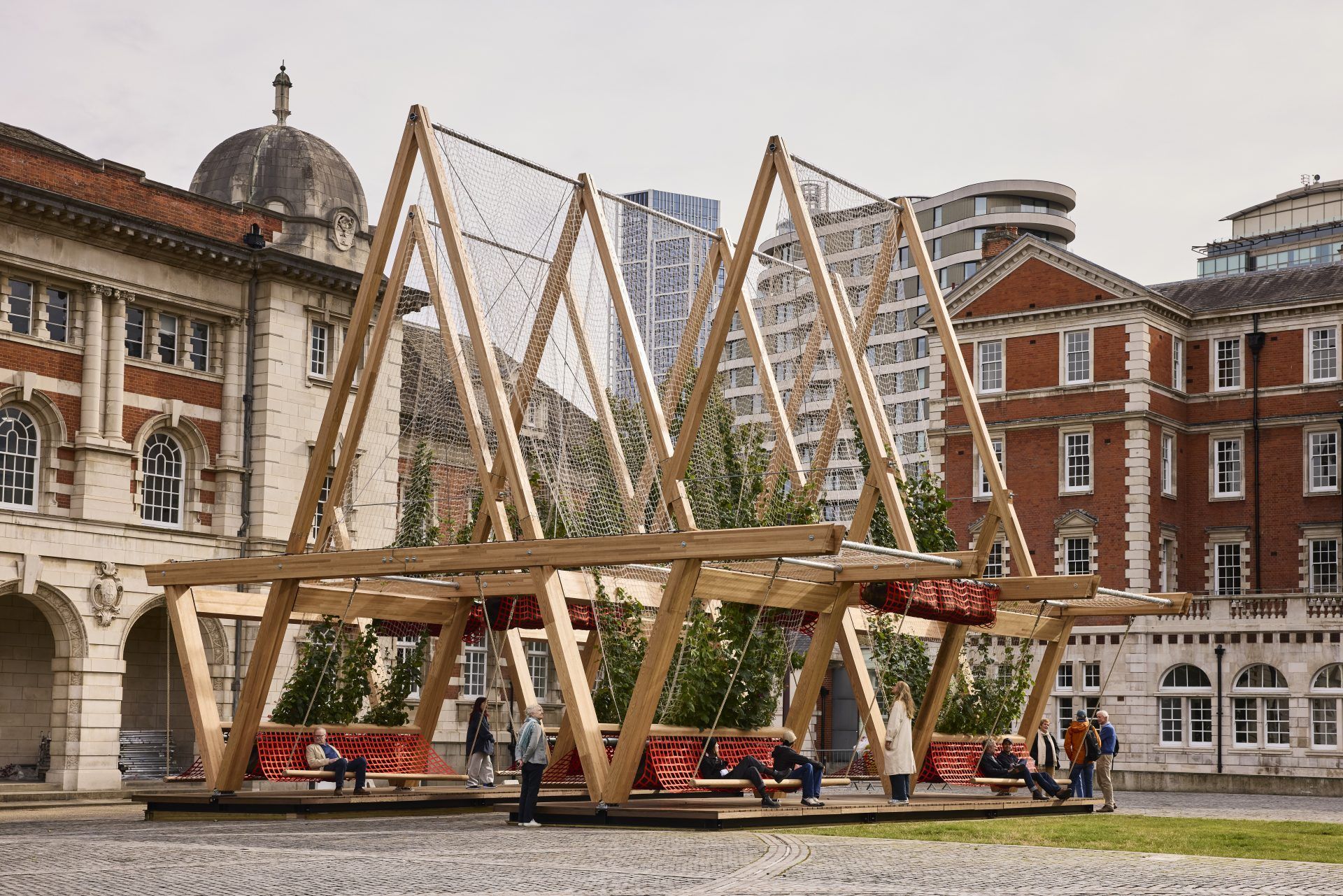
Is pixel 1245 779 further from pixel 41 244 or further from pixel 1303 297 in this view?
pixel 41 244

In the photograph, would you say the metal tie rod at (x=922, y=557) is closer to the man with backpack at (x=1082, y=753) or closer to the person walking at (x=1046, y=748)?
the man with backpack at (x=1082, y=753)

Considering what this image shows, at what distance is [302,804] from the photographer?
22.1m

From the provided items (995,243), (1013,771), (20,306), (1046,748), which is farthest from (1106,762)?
(995,243)

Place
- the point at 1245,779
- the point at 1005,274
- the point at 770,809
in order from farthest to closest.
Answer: the point at 1005,274, the point at 1245,779, the point at 770,809

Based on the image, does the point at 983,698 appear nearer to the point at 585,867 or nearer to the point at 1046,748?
the point at 1046,748

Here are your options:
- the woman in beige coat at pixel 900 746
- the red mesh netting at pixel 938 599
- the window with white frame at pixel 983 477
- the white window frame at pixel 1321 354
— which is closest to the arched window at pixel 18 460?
the red mesh netting at pixel 938 599

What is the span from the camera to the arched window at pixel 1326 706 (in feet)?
169

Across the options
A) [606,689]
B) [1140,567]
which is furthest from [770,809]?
[1140,567]

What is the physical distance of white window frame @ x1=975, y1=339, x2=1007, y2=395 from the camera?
6009 centimetres

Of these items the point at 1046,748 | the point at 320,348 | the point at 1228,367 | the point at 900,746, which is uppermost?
the point at 1228,367

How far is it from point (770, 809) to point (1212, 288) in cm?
4579

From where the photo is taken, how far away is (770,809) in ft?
66.0

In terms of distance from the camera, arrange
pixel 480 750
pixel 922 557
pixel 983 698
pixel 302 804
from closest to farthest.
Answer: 1. pixel 922 557
2. pixel 302 804
3. pixel 983 698
4. pixel 480 750

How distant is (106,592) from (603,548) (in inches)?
742
